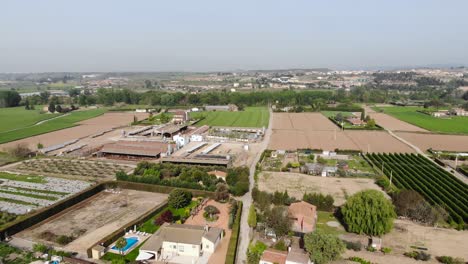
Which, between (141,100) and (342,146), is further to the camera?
(141,100)

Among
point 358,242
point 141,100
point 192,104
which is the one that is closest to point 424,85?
point 192,104

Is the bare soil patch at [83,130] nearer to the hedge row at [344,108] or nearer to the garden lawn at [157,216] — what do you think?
the garden lawn at [157,216]

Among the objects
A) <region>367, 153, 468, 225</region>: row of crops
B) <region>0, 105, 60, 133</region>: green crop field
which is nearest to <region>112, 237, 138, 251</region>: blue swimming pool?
<region>367, 153, 468, 225</region>: row of crops

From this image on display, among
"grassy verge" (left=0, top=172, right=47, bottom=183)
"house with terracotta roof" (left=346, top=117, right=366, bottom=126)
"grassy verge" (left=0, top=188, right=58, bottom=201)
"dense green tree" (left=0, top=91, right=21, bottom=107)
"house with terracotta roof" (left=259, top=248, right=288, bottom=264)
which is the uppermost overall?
"dense green tree" (left=0, top=91, right=21, bottom=107)

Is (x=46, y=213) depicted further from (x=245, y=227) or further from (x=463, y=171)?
(x=463, y=171)

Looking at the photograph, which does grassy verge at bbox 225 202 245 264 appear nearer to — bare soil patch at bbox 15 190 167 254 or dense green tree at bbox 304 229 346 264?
dense green tree at bbox 304 229 346 264

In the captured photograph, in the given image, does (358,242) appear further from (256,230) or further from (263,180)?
(263,180)

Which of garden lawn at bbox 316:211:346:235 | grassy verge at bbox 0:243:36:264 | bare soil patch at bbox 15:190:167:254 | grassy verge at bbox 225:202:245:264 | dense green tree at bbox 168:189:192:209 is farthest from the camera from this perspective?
dense green tree at bbox 168:189:192:209
